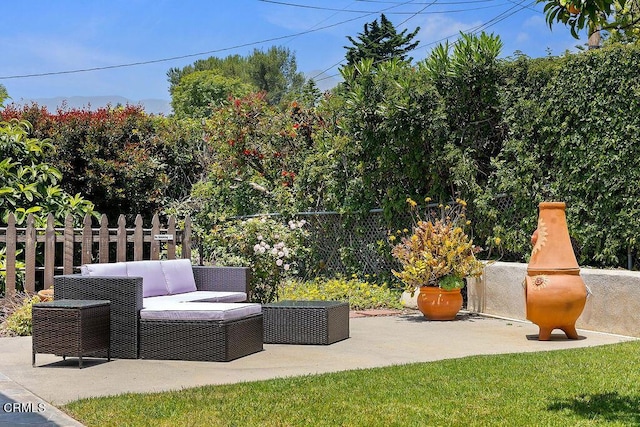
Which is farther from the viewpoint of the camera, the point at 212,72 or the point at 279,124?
the point at 212,72

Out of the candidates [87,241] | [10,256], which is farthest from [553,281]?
[10,256]

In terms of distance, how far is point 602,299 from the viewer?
8.75m

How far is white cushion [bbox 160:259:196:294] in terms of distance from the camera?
8.57 m

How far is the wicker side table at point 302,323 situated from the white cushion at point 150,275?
1224 millimetres

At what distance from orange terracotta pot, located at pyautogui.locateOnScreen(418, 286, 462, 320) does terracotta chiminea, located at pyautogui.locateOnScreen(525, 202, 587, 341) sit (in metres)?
1.93

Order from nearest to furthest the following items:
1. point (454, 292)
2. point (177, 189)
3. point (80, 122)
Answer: point (454, 292), point (80, 122), point (177, 189)

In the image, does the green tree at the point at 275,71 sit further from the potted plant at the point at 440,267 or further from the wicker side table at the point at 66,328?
the wicker side table at the point at 66,328

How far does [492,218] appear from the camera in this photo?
35.1 ft

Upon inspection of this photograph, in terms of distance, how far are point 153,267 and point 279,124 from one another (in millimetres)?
7682

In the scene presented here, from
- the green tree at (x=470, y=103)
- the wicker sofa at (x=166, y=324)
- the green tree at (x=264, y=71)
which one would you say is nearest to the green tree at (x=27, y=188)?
the wicker sofa at (x=166, y=324)

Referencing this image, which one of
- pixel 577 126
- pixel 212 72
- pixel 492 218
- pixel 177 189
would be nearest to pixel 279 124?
pixel 177 189

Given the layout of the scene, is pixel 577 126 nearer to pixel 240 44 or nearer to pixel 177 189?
pixel 177 189

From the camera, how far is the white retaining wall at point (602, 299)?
8391 millimetres

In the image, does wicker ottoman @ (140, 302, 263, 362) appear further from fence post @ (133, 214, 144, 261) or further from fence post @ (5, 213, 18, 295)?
fence post @ (5, 213, 18, 295)
